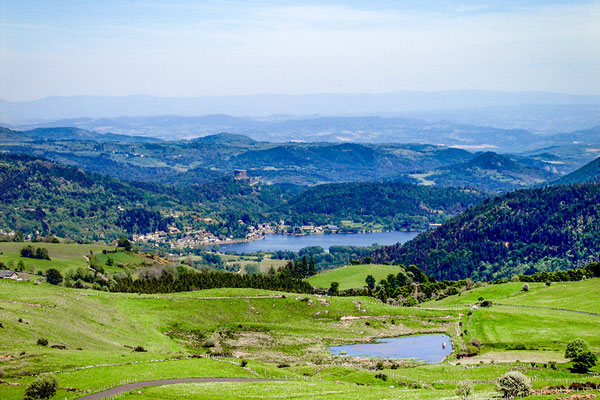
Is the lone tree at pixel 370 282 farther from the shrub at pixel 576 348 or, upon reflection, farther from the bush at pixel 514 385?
the bush at pixel 514 385

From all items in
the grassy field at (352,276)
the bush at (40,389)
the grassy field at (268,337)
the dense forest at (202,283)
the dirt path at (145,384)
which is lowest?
the grassy field at (352,276)

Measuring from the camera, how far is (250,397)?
5550cm

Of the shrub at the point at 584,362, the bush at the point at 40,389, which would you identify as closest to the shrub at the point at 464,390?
the shrub at the point at 584,362

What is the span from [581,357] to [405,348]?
30.0 meters

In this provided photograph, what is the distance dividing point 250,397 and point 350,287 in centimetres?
11636

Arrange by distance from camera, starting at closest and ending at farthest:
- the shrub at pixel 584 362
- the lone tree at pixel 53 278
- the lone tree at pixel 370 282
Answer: the shrub at pixel 584 362 → the lone tree at pixel 53 278 → the lone tree at pixel 370 282

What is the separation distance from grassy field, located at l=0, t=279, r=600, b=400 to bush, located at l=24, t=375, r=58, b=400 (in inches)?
37.9

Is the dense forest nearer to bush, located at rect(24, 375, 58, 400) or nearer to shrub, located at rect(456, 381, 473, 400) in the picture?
bush, located at rect(24, 375, 58, 400)

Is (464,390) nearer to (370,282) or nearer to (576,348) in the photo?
(576,348)

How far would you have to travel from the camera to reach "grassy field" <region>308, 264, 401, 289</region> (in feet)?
581

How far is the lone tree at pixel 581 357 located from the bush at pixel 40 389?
5631cm

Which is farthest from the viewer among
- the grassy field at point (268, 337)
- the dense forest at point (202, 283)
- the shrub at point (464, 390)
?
the dense forest at point (202, 283)

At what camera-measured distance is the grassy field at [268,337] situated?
200ft

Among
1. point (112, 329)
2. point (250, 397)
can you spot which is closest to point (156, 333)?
point (112, 329)
